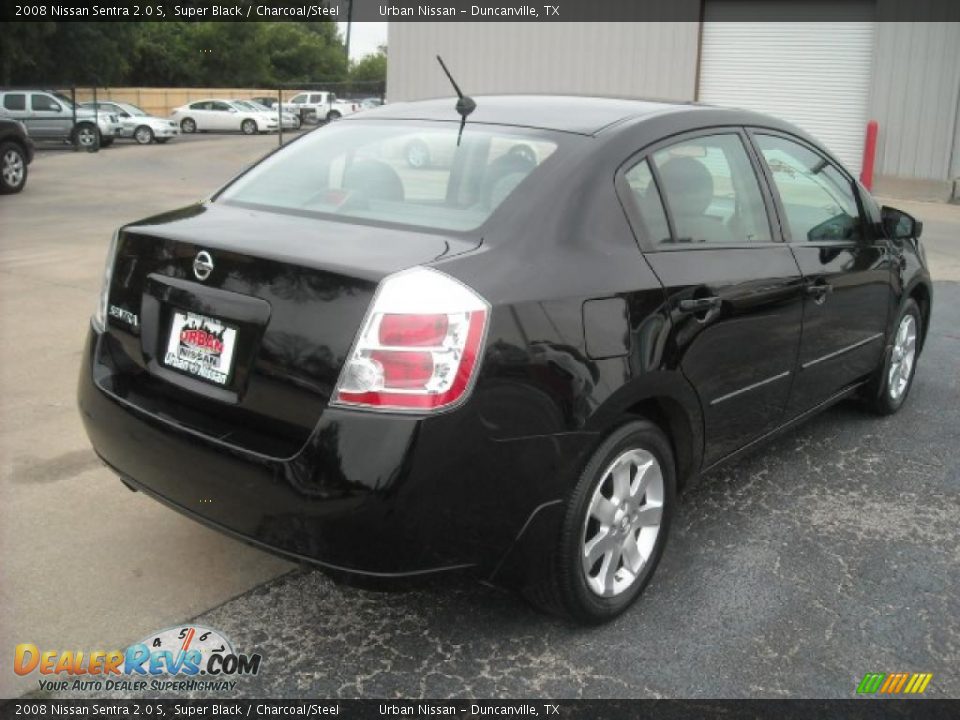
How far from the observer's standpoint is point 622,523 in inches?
121

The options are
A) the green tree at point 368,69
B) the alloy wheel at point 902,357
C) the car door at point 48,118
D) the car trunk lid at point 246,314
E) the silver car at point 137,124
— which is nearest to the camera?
the car trunk lid at point 246,314

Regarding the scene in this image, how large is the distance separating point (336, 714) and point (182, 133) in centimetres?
4021

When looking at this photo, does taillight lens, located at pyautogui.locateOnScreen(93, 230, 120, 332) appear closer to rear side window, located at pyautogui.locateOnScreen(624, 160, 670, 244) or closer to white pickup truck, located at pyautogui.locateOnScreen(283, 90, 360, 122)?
rear side window, located at pyautogui.locateOnScreen(624, 160, 670, 244)

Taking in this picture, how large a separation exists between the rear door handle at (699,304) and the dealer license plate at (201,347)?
4.66ft

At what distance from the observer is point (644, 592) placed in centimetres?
333

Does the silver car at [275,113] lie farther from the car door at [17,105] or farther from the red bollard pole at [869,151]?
the red bollard pole at [869,151]

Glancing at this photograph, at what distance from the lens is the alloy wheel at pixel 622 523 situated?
2990 mm

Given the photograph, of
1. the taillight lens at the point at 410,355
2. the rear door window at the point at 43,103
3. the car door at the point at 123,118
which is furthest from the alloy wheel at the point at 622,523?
the car door at the point at 123,118

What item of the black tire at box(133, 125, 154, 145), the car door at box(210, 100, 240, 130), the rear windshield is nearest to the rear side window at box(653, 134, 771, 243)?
the rear windshield

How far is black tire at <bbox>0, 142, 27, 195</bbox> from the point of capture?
1457 cm

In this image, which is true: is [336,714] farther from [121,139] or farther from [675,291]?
[121,139]

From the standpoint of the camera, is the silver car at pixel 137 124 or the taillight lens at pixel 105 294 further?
the silver car at pixel 137 124

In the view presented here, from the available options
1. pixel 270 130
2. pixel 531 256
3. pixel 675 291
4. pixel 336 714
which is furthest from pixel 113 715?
pixel 270 130

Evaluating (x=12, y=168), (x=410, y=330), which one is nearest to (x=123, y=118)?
(x=12, y=168)
